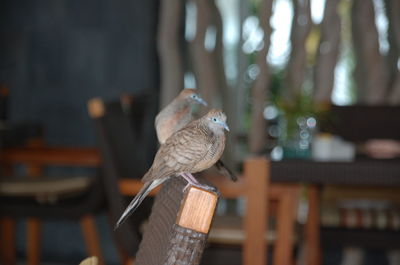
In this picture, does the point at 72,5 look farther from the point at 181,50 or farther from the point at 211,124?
the point at 211,124

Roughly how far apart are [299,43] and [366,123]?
668 mm

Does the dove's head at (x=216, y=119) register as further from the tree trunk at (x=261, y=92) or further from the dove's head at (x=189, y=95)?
the tree trunk at (x=261, y=92)

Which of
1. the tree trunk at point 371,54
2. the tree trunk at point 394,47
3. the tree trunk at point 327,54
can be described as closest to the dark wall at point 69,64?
the tree trunk at point 327,54

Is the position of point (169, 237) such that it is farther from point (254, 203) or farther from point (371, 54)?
point (371, 54)

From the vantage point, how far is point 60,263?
15.4ft

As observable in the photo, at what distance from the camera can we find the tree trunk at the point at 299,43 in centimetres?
413

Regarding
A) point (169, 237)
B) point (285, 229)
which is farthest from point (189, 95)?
point (285, 229)

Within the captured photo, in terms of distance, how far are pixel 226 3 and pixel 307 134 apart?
6.24ft

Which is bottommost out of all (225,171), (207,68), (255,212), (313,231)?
(313,231)

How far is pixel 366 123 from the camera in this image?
3725 mm

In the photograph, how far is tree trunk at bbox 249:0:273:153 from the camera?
415cm

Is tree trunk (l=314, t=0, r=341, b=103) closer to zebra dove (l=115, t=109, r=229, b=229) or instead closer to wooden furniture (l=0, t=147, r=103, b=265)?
wooden furniture (l=0, t=147, r=103, b=265)

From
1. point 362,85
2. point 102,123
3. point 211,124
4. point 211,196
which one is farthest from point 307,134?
point 211,196

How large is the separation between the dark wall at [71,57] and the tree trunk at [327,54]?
38.9 inches
